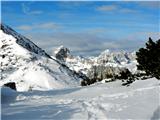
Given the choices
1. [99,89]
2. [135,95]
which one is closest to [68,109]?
[135,95]

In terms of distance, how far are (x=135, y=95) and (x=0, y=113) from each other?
8151mm

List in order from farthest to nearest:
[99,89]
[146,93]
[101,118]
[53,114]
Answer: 1. [99,89]
2. [146,93]
3. [53,114]
4. [101,118]

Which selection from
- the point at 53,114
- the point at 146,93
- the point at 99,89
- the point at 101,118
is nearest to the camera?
the point at 101,118

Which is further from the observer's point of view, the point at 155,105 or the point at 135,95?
the point at 135,95

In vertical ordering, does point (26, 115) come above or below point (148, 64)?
below

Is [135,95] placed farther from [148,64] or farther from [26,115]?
[148,64]

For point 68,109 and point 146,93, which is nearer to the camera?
point 68,109

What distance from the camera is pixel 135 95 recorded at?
2462cm

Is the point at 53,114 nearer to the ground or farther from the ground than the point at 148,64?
nearer to the ground

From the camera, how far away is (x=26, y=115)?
1909 centimetres

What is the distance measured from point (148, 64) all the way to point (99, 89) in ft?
15.9

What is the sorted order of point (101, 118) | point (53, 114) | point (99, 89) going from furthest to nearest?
point (99, 89)
point (53, 114)
point (101, 118)

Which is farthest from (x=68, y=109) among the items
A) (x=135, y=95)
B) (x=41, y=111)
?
(x=135, y=95)

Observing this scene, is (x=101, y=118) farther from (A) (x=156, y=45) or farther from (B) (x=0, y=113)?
(A) (x=156, y=45)
